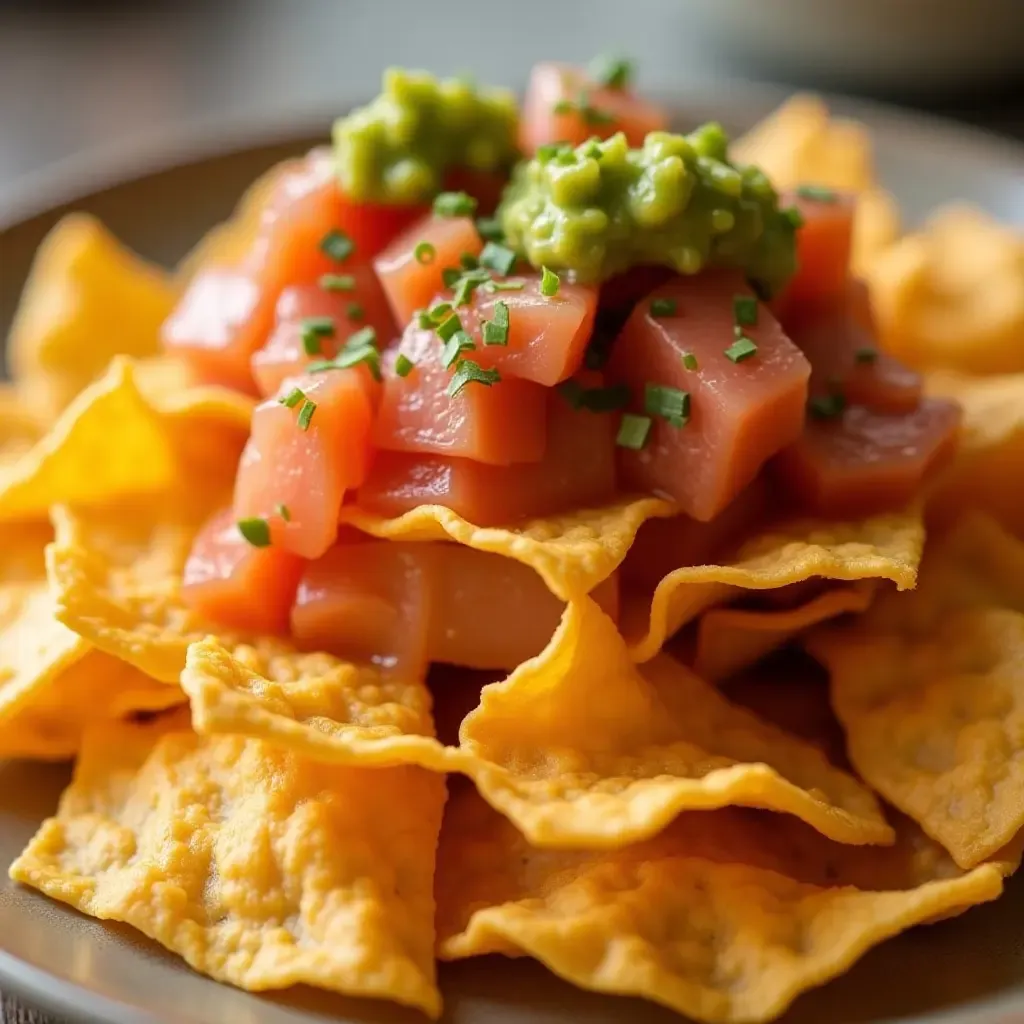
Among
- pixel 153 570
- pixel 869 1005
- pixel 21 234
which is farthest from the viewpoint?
pixel 21 234

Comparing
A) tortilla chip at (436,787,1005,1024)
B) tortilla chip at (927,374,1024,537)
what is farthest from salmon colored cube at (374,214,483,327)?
tortilla chip at (927,374,1024,537)

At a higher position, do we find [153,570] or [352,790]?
[153,570]

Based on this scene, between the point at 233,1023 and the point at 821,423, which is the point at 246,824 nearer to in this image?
the point at 233,1023

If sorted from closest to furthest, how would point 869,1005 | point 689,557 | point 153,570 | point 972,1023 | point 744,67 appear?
point 972,1023, point 869,1005, point 689,557, point 153,570, point 744,67

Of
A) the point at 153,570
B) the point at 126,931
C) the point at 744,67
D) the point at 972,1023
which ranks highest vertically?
the point at 153,570

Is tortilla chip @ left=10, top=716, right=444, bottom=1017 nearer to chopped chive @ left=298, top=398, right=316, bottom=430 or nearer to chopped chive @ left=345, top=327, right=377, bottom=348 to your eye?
chopped chive @ left=298, top=398, right=316, bottom=430

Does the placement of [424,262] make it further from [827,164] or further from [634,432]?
[827,164]

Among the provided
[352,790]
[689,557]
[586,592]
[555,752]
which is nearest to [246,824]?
[352,790]
